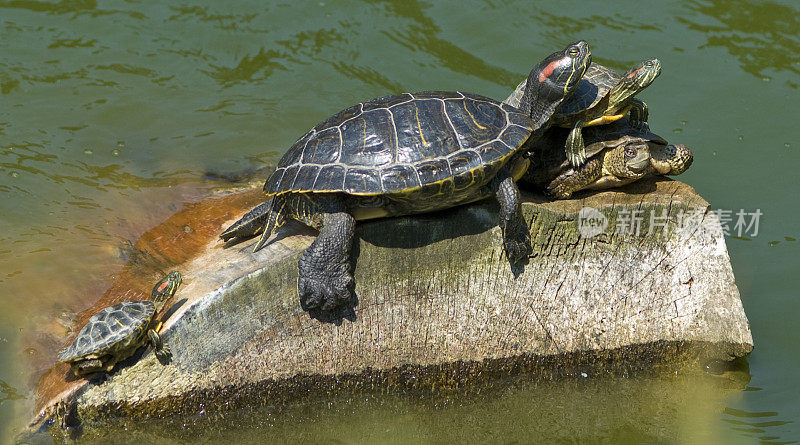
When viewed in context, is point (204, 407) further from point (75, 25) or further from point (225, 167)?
point (75, 25)

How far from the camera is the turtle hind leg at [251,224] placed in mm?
4949

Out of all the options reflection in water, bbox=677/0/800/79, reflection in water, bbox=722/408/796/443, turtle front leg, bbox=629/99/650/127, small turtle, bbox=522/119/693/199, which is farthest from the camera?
reflection in water, bbox=677/0/800/79

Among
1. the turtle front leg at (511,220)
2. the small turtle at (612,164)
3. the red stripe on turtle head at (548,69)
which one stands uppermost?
the red stripe on turtle head at (548,69)

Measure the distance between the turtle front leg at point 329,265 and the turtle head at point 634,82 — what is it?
2144 millimetres

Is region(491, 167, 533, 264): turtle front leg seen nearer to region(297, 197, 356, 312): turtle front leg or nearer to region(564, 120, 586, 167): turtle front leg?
region(564, 120, 586, 167): turtle front leg

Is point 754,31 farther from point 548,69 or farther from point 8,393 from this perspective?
point 8,393

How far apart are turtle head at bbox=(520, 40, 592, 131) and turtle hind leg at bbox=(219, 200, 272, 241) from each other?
2.01 metres

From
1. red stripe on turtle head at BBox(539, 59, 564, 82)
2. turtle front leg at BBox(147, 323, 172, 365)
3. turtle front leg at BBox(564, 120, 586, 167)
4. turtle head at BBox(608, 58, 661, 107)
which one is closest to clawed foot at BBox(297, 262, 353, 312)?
turtle front leg at BBox(147, 323, 172, 365)

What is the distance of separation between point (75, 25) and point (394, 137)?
645cm

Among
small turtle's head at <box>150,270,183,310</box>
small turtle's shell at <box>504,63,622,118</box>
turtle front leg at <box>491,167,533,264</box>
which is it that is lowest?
small turtle's head at <box>150,270,183,310</box>

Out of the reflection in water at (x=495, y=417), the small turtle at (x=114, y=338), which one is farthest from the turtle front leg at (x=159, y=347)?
the reflection in water at (x=495, y=417)

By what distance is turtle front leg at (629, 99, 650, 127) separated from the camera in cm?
532

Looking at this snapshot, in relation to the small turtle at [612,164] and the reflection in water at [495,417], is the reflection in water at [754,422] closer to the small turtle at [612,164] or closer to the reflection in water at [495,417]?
the reflection in water at [495,417]

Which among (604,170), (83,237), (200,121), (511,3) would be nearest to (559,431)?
(604,170)
